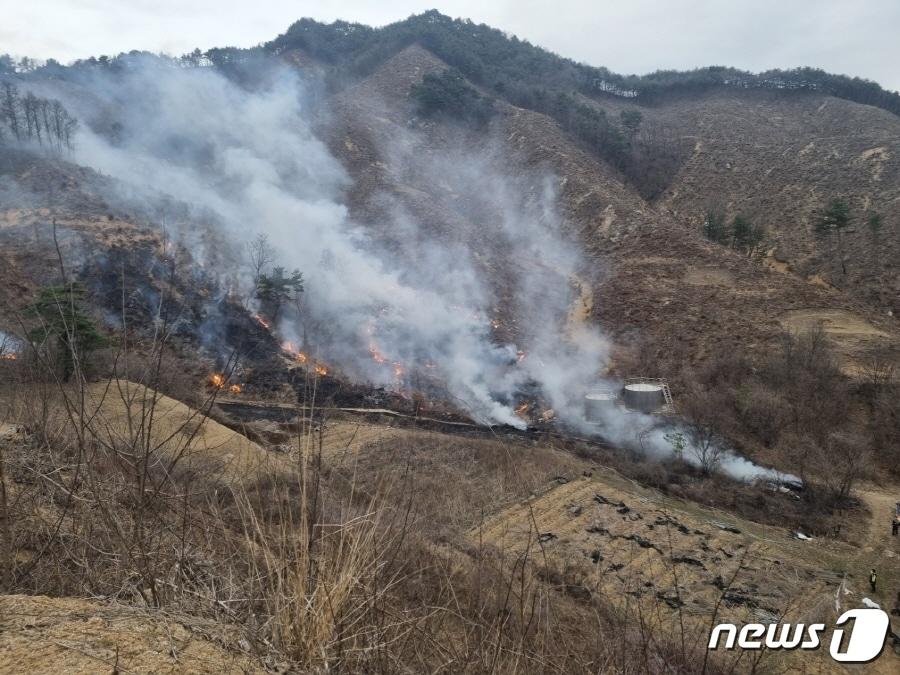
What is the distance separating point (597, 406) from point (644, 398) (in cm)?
200

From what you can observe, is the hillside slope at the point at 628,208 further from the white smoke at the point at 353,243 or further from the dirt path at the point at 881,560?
the dirt path at the point at 881,560

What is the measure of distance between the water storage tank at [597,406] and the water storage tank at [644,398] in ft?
2.16

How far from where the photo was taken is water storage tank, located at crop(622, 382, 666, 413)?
68.2ft

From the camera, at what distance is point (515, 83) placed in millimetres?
57594

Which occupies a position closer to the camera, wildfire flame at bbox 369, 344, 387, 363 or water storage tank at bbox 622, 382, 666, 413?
water storage tank at bbox 622, 382, 666, 413

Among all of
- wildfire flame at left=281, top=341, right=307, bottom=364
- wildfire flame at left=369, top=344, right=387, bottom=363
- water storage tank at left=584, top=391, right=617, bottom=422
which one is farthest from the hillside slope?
wildfire flame at left=281, top=341, right=307, bottom=364

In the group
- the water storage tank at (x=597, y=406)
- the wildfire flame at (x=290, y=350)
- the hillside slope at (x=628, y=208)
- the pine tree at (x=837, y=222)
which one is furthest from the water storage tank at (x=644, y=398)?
the pine tree at (x=837, y=222)

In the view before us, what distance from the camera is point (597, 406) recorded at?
20.9 metres

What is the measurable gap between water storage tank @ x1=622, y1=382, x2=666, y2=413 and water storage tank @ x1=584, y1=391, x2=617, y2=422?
66 cm

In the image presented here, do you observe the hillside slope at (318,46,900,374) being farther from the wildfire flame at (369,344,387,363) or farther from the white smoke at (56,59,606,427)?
the wildfire flame at (369,344,387,363)

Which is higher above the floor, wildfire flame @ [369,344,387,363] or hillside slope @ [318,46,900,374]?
hillside slope @ [318,46,900,374]

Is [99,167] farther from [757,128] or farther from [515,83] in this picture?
[757,128]

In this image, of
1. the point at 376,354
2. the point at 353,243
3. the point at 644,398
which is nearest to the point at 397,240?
the point at 353,243

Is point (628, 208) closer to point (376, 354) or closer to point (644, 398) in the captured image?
point (644, 398)
